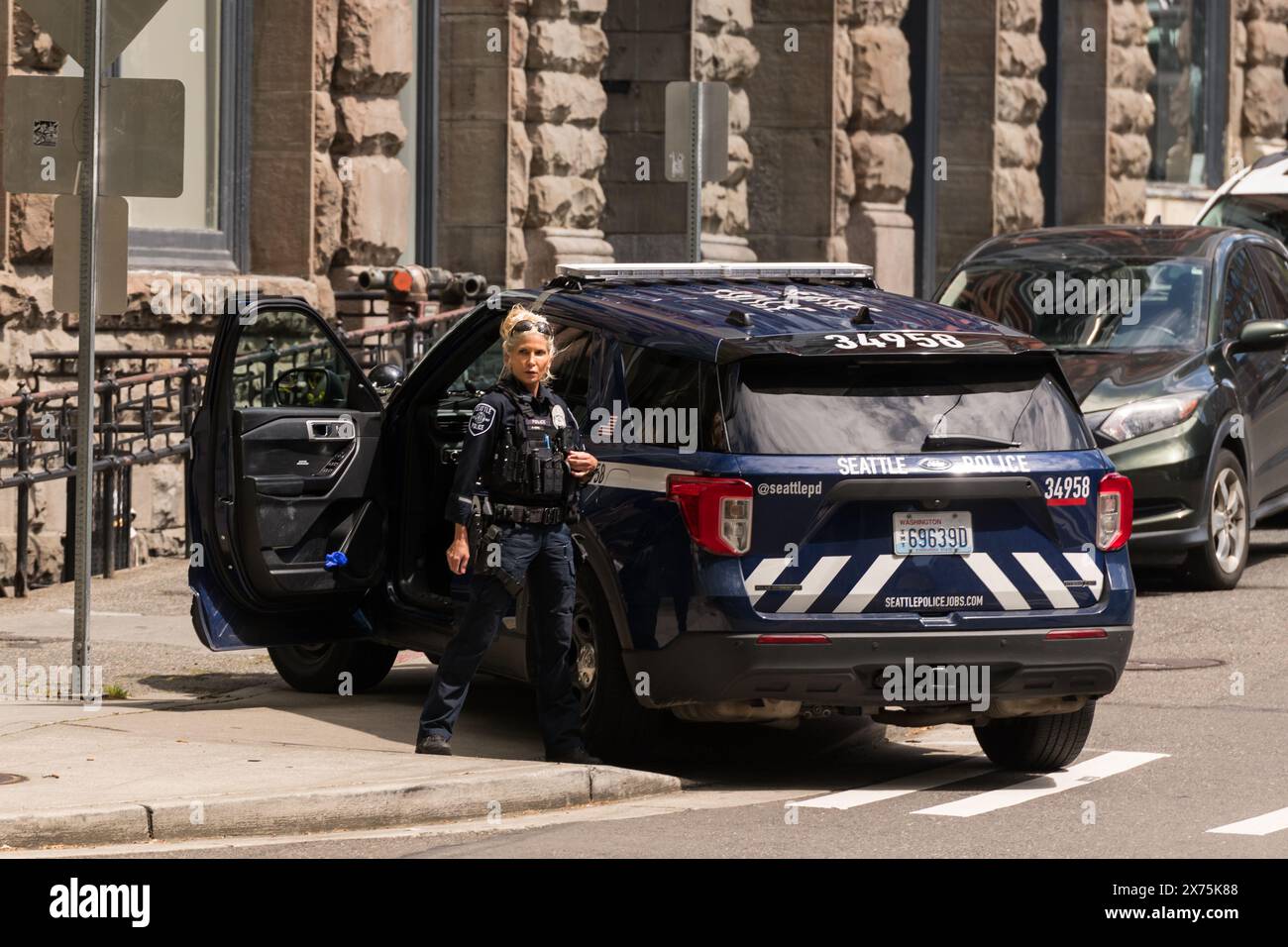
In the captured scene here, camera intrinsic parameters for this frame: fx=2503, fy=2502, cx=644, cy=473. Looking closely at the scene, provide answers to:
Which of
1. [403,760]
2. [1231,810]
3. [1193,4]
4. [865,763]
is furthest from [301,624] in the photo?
[1193,4]

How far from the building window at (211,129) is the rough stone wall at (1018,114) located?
1220 cm

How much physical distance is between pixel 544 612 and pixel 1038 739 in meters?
1.99

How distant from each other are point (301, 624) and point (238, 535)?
49 cm

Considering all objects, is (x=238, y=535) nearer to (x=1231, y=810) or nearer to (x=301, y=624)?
(x=301, y=624)

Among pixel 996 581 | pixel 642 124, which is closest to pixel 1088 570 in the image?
pixel 996 581

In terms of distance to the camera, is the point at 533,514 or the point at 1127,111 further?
the point at 1127,111

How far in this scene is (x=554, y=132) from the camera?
19969mm

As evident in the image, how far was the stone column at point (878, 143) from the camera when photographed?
24.4 metres

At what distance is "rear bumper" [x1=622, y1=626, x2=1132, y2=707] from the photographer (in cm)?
887

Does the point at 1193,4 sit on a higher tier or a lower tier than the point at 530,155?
higher

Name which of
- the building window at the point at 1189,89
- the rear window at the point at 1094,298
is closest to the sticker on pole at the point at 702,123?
the rear window at the point at 1094,298

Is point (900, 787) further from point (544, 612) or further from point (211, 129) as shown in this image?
point (211, 129)

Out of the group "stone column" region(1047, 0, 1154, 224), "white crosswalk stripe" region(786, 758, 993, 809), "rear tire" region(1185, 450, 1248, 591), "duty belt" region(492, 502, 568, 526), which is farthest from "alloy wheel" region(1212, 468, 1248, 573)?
"stone column" region(1047, 0, 1154, 224)

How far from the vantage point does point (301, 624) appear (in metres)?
10.6
